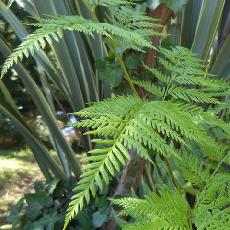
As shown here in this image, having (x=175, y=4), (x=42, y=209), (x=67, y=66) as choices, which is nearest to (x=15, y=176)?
(x=42, y=209)

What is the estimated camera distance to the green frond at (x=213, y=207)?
488mm

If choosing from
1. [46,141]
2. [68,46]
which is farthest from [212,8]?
[46,141]

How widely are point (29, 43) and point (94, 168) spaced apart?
15 cm

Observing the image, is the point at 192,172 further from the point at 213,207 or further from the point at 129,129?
the point at 129,129

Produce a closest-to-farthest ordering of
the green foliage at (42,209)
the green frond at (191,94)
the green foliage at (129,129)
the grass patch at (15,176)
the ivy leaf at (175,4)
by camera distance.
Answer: the green foliage at (129,129), the green frond at (191,94), the ivy leaf at (175,4), the green foliage at (42,209), the grass patch at (15,176)

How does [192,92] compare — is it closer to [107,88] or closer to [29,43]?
[29,43]

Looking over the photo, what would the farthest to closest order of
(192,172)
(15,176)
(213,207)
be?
(15,176) → (192,172) → (213,207)

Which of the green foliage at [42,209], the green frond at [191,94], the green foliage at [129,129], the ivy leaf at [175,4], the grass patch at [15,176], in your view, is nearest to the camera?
the green foliage at [129,129]

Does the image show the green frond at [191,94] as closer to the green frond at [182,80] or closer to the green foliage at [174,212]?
the green frond at [182,80]

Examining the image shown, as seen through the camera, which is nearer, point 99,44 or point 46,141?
point 99,44

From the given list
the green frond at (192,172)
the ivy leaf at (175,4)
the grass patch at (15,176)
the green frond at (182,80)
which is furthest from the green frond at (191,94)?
the grass patch at (15,176)

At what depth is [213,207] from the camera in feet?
1.77

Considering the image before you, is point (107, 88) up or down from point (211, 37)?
down

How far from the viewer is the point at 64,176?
53.7 inches
